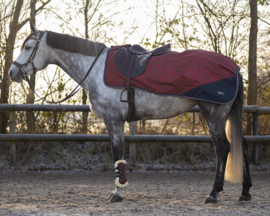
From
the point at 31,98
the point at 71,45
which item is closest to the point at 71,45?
the point at 71,45

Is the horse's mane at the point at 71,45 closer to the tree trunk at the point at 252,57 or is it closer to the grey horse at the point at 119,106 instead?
the grey horse at the point at 119,106

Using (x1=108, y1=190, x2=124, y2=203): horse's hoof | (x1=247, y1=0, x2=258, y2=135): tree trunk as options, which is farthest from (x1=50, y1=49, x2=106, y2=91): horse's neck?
(x1=247, y1=0, x2=258, y2=135): tree trunk

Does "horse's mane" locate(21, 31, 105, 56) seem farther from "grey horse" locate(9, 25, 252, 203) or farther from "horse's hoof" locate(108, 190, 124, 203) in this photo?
"horse's hoof" locate(108, 190, 124, 203)

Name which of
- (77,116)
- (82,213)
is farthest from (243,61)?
(82,213)

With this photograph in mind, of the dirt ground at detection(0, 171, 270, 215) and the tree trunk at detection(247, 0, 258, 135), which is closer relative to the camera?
the dirt ground at detection(0, 171, 270, 215)

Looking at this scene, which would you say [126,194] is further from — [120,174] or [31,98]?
[31,98]

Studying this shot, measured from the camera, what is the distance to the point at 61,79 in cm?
719

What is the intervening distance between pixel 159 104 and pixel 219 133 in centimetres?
69

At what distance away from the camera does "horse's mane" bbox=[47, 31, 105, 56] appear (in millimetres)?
3996

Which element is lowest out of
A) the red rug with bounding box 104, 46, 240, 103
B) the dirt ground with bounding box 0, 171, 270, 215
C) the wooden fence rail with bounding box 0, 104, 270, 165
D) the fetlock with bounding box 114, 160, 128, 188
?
the dirt ground with bounding box 0, 171, 270, 215

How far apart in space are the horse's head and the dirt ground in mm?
1417

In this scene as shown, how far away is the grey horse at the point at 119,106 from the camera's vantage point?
3.63 m

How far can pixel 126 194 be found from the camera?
423 centimetres

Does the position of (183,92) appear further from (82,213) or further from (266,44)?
(266,44)
